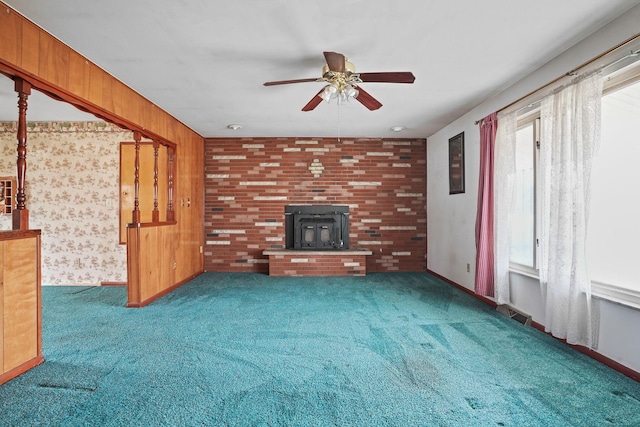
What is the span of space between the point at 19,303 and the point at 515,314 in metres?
4.00

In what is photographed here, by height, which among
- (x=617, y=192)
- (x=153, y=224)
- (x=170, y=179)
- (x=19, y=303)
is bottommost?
(x=19, y=303)

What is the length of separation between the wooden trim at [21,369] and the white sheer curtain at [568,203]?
3.73 m

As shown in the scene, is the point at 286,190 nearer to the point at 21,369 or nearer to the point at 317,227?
the point at 317,227

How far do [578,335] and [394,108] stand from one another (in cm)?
291

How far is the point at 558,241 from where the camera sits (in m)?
2.49

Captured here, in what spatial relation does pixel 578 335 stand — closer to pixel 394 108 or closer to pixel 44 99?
pixel 394 108

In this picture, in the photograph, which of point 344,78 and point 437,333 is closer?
point 344,78

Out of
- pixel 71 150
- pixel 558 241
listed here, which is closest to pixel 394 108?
pixel 558 241

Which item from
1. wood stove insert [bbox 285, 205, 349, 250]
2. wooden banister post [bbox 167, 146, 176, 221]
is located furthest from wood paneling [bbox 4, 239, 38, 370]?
wood stove insert [bbox 285, 205, 349, 250]

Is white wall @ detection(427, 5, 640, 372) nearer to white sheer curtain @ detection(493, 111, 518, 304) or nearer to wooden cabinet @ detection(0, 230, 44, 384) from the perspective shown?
white sheer curtain @ detection(493, 111, 518, 304)

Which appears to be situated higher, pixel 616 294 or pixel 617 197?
pixel 617 197

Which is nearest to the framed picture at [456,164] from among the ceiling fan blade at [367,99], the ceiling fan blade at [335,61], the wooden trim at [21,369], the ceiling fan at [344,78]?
the ceiling fan blade at [367,99]

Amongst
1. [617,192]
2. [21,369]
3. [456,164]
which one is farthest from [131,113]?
[617,192]

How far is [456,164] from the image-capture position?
4.56 metres
